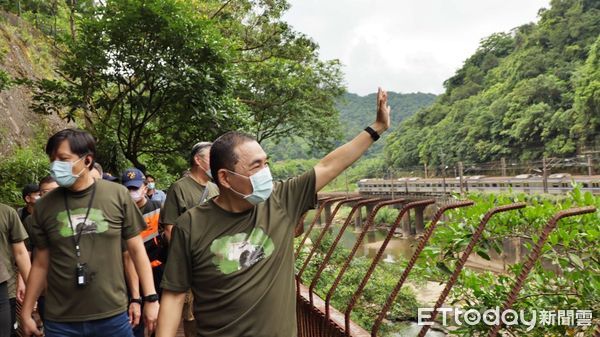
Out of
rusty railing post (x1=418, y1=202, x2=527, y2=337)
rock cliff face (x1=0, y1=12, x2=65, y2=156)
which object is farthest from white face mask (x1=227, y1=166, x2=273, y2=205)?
rock cliff face (x1=0, y1=12, x2=65, y2=156)

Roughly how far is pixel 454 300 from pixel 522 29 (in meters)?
66.6

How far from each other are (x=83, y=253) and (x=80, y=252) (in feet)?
0.05

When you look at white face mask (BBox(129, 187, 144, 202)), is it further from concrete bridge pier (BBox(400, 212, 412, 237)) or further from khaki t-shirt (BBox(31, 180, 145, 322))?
concrete bridge pier (BBox(400, 212, 412, 237))

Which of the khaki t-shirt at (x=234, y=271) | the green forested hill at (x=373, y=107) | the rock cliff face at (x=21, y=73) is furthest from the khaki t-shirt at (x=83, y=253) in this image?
the green forested hill at (x=373, y=107)

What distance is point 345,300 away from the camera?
360 inches

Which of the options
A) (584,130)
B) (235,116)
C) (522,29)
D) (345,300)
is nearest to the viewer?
(235,116)

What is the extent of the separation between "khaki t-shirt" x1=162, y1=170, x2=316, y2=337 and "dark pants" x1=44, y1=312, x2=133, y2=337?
82 cm

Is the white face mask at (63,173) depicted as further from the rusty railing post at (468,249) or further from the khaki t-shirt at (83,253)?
the rusty railing post at (468,249)

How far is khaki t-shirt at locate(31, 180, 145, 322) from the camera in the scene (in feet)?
7.13

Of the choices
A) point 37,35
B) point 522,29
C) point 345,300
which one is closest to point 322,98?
point 345,300

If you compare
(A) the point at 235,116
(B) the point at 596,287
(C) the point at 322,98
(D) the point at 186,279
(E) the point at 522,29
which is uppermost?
(E) the point at 522,29

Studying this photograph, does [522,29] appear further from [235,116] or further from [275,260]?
[275,260]

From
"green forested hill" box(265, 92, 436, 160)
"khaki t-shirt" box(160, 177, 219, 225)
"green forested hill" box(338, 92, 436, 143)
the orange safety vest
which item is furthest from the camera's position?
"green forested hill" box(338, 92, 436, 143)

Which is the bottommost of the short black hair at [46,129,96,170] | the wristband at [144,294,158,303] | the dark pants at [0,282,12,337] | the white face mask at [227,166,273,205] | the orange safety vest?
the dark pants at [0,282,12,337]
